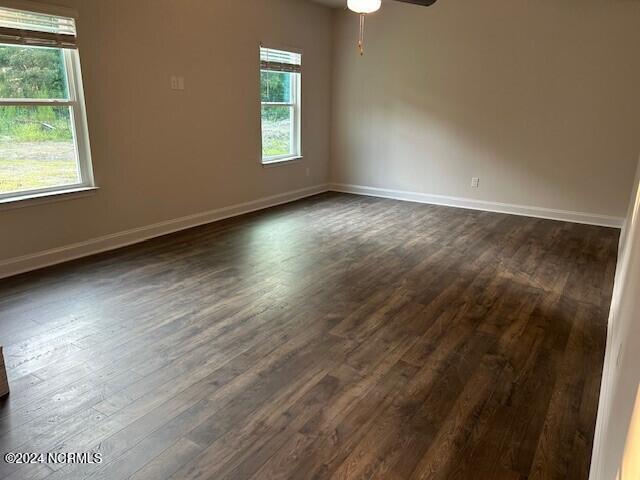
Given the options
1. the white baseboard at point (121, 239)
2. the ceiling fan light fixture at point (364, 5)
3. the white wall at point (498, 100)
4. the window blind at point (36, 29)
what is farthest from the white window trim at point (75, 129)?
the white wall at point (498, 100)

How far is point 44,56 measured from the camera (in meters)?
3.62

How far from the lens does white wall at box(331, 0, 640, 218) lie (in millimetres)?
5273

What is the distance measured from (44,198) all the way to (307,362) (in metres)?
2.67

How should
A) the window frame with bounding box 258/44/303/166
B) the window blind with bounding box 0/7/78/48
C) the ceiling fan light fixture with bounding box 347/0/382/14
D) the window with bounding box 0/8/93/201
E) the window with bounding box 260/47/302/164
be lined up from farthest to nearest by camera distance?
the window frame with bounding box 258/44/303/166, the window with bounding box 260/47/302/164, the ceiling fan light fixture with bounding box 347/0/382/14, the window with bounding box 0/8/93/201, the window blind with bounding box 0/7/78/48

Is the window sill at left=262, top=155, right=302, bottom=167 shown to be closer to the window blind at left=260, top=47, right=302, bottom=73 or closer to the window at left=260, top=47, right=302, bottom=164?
the window at left=260, top=47, right=302, bottom=164

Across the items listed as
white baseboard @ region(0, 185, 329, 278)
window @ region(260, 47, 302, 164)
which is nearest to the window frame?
window @ region(260, 47, 302, 164)

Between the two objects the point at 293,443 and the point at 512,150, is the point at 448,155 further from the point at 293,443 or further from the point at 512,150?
the point at 293,443

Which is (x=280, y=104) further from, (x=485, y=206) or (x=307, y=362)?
(x=307, y=362)

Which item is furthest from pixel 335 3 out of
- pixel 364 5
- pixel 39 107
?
pixel 39 107

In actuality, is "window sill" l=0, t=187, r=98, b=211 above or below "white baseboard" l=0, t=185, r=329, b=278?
above

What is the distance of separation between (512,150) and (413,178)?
1357 millimetres

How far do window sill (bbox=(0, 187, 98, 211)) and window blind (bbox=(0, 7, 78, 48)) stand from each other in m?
1.13

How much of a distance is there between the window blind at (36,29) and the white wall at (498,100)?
4.03 metres

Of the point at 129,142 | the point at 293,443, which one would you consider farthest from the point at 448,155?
Result: the point at 293,443
